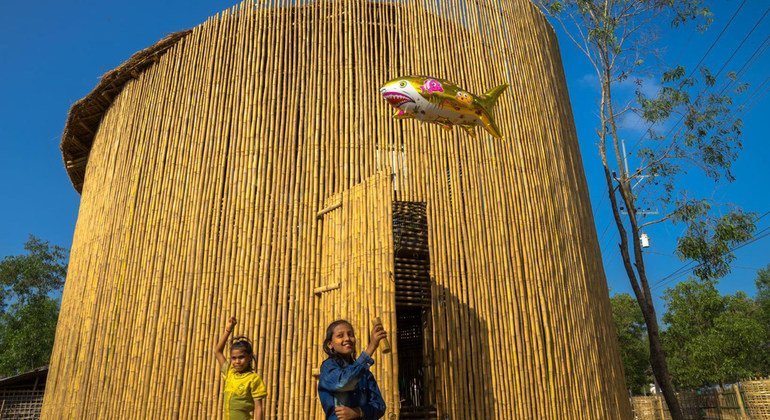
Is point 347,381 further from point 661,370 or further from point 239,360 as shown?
point 661,370

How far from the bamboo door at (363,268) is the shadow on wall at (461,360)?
3.48 feet

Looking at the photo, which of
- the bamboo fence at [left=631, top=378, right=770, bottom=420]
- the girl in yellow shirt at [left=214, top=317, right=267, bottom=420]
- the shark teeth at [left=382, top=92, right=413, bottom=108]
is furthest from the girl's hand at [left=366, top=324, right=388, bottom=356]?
the bamboo fence at [left=631, top=378, right=770, bottom=420]

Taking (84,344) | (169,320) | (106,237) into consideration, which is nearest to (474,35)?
(169,320)

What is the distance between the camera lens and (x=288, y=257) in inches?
242

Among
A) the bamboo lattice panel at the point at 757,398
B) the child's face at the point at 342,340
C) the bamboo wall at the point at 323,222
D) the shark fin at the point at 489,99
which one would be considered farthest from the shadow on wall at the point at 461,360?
the bamboo lattice panel at the point at 757,398

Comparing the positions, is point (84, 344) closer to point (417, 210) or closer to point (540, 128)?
point (417, 210)

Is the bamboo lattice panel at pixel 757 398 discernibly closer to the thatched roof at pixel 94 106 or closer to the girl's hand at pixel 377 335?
the girl's hand at pixel 377 335

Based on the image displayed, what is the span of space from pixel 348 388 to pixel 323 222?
12.7 ft

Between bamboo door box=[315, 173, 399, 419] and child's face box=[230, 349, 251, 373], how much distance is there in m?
1.55

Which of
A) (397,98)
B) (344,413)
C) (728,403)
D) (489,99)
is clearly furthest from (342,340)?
(728,403)

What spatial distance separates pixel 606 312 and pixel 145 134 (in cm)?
746

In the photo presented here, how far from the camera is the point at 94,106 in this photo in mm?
9695

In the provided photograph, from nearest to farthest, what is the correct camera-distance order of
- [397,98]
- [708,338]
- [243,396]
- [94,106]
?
[243,396] → [397,98] → [94,106] → [708,338]

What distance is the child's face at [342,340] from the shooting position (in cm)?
266
